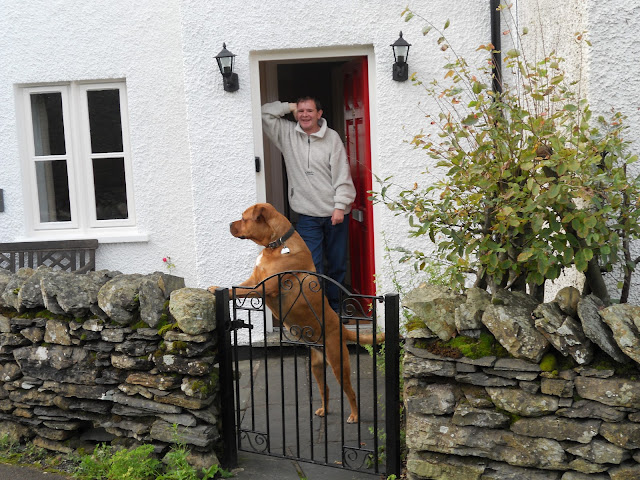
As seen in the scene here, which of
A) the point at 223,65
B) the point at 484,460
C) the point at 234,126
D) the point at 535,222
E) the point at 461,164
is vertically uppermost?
the point at 223,65

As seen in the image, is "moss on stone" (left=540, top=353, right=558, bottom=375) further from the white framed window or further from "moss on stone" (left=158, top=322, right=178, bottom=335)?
the white framed window

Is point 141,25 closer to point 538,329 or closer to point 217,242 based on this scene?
point 217,242

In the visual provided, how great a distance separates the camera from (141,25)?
6.93m

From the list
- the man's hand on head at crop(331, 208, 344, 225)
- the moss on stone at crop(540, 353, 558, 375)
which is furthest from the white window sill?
the moss on stone at crop(540, 353, 558, 375)

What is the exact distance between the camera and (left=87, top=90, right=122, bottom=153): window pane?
7.23 meters

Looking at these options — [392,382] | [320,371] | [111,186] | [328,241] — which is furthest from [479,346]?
[111,186]

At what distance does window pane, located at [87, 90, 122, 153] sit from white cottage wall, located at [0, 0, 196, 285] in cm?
24

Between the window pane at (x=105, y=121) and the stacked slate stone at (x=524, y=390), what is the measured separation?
177 inches

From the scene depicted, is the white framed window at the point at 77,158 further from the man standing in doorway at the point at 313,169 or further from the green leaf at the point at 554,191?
the green leaf at the point at 554,191

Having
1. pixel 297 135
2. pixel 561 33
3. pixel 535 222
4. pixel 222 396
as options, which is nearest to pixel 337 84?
pixel 297 135

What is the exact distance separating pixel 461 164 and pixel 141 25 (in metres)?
4.39

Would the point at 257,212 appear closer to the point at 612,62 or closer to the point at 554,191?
the point at 554,191

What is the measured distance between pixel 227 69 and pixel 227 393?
3034 mm

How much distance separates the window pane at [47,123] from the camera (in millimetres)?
7273
